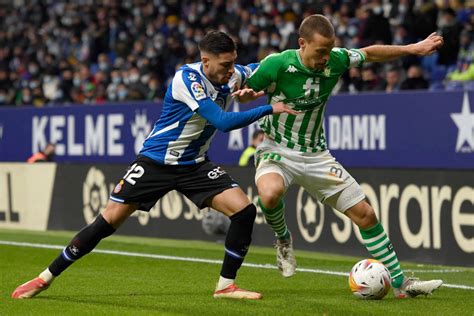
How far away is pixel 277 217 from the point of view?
377 inches

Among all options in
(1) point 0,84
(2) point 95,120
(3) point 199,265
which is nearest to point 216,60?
(3) point 199,265

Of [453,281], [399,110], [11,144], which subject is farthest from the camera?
[11,144]

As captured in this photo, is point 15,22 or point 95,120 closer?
point 95,120

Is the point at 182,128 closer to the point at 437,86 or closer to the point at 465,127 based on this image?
the point at 465,127

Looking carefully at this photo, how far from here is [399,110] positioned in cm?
1691

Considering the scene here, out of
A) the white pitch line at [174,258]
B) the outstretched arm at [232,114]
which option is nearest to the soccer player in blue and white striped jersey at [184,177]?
the outstretched arm at [232,114]

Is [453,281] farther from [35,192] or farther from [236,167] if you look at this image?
[35,192]

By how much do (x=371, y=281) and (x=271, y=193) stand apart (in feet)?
3.50

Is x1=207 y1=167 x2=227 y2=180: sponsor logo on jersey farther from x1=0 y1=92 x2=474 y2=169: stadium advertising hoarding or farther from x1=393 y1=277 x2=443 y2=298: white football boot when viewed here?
x1=0 y1=92 x2=474 y2=169: stadium advertising hoarding

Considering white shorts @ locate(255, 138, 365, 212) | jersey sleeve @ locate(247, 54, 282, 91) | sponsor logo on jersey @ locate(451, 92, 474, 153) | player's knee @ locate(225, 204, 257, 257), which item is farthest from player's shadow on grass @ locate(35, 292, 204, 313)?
sponsor logo on jersey @ locate(451, 92, 474, 153)

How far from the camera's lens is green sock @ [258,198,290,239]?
31.1 ft

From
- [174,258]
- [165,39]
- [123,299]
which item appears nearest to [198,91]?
[123,299]

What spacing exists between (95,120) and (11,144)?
2838 millimetres

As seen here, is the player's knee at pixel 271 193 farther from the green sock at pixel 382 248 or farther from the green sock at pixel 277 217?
the green sock at pixel 382 248
